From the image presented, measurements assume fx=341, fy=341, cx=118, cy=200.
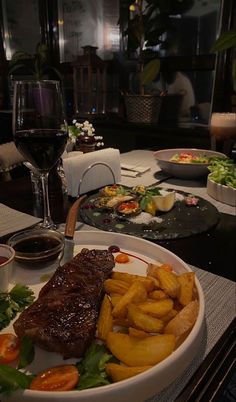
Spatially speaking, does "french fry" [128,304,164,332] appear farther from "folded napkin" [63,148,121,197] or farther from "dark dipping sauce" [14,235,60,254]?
"folded napkin" [63,148,121,197]

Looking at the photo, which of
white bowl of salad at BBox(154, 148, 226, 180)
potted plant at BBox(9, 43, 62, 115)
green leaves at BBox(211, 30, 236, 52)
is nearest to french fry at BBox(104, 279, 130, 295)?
white bowl of salad at BBox(154, 148, 226, 180)

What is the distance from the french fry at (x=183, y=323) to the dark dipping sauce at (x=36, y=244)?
331mm

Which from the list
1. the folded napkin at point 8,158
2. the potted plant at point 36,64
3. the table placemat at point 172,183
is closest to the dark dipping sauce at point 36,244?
the table placemat at point 172,183

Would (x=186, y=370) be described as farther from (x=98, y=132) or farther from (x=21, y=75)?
(x=21, y=75)

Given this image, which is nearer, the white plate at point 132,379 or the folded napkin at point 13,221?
the white plate at point 132,379

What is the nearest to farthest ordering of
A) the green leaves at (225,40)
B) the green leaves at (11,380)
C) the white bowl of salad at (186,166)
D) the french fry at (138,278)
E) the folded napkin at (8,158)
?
the green leaves at (11,380) < the french fry at (138,278) < the white bowl of salad at (186,166) < the folded napkin at (8,158) < the green leaves at (225,40)

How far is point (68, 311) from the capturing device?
560 millimetres

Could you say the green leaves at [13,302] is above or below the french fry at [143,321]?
below

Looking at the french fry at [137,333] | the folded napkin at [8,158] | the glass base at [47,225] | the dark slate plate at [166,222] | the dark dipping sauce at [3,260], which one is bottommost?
the folded napkin at [8,158]

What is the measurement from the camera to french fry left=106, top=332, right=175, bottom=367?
48cm

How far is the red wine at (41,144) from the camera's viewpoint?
3.05ft

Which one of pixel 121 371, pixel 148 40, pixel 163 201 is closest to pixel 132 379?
pixel 121 371

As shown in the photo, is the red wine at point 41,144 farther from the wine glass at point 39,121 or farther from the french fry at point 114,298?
the french fry at point 114,298

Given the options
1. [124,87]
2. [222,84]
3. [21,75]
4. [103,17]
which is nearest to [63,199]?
[222,84]
